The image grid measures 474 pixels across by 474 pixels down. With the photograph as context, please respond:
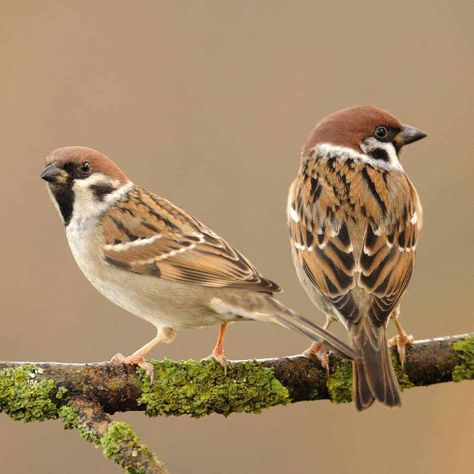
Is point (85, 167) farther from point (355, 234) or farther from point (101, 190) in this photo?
point (355, 234)

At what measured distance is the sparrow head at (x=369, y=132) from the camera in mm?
6023

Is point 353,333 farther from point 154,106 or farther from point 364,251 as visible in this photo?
point 154,106

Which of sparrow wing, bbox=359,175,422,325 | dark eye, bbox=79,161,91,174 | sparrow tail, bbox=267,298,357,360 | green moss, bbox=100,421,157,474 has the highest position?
dark eye, bbox=79,161,91,174

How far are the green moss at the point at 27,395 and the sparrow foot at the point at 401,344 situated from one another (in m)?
1.59

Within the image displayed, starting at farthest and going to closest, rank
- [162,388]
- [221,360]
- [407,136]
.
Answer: [407,136]
[221,360]
[162,388]

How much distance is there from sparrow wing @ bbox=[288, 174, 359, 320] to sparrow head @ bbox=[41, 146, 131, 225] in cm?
90

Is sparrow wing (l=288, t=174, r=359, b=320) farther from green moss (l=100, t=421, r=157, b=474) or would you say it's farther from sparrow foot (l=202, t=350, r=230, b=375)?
green moss (l=100, t=421, r=157, b=474)

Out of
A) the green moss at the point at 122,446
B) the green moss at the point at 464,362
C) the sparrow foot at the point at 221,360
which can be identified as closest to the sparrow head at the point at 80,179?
the sparrow foot at the point at 221,360

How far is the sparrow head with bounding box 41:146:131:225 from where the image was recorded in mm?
5219

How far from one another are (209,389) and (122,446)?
2.43ft

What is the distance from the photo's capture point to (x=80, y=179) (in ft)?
17.6

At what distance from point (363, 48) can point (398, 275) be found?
13.5 feet

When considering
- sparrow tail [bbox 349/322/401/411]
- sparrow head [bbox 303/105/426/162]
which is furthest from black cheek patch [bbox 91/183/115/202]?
sparrow tail [bbox 349/322/401/411]

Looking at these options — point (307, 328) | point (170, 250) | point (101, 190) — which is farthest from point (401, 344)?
point (101, 190)
